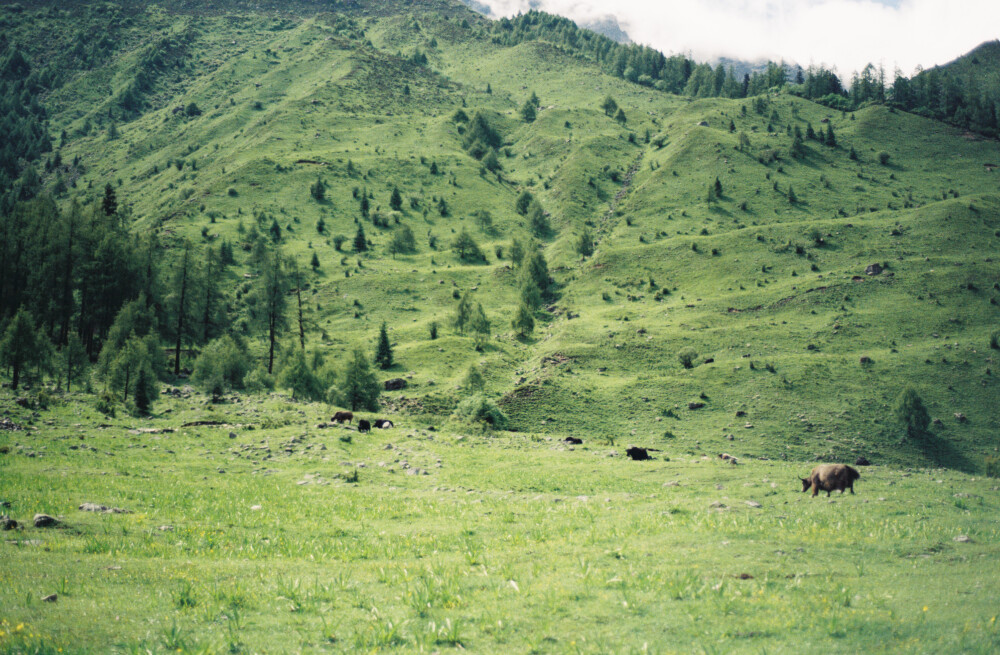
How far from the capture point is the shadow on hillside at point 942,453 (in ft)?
190

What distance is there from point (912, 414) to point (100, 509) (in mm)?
74738

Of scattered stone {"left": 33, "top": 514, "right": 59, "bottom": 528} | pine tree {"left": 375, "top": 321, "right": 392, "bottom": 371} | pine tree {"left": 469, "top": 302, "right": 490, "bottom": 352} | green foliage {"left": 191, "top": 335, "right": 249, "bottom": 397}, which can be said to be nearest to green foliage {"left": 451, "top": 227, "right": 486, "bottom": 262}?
pine tree {"left": 469, "top": 302, "right": 490, "bottom": 352}

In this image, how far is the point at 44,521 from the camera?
13398mm

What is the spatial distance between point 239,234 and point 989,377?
142489 millimetres

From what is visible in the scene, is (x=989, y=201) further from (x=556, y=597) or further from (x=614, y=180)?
(x=556, y=597)

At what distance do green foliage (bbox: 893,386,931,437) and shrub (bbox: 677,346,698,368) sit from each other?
2455cm

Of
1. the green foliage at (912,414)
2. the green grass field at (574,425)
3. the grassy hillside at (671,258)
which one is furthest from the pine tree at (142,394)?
the green foliage at (912,414)

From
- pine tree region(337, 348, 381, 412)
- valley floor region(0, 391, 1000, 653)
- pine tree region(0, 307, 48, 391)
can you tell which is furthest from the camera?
pine tree region(337, 348, 381, 412)

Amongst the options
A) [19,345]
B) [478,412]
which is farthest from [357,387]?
[19,345]

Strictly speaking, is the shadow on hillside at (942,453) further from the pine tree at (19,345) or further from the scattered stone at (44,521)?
the pine tree at (19,345)

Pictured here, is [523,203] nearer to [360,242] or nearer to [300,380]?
[360,242]

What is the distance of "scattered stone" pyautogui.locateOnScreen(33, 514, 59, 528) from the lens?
13312 mm

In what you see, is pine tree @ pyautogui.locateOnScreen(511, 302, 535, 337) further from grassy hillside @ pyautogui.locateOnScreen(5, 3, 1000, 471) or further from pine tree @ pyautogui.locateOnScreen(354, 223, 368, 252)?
pine tree @ pyautogui.locateOnScreen(354, 223, 368, 252)

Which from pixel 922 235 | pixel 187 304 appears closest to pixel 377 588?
pixel 187 304
